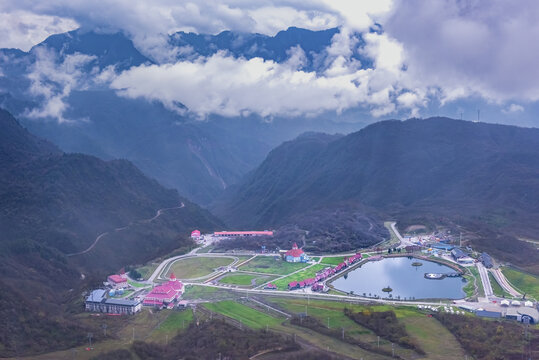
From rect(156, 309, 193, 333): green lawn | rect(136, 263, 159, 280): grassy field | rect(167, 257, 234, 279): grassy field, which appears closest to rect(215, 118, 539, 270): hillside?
rect(167, 257, 234, 279): grassy field

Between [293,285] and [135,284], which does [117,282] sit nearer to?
[135,284]

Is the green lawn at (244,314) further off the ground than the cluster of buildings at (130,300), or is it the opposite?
the cluster of buildings at (130,300)

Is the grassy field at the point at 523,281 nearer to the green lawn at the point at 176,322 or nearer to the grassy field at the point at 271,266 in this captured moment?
the grassy field at the point at 271,266

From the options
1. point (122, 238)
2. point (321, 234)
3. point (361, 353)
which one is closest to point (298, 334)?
point (361, 353)

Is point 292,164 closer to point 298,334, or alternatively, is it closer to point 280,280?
point 280,280

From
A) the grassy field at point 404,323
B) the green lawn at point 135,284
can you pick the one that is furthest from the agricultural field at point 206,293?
the green lawn at point 135,284

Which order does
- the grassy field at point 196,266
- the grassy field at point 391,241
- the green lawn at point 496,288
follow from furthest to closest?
the grassy field at point 391,241
the grassy field at point 196,266
the green lawn at point 496,288

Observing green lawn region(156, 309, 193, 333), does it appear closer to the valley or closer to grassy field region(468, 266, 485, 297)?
the valley
